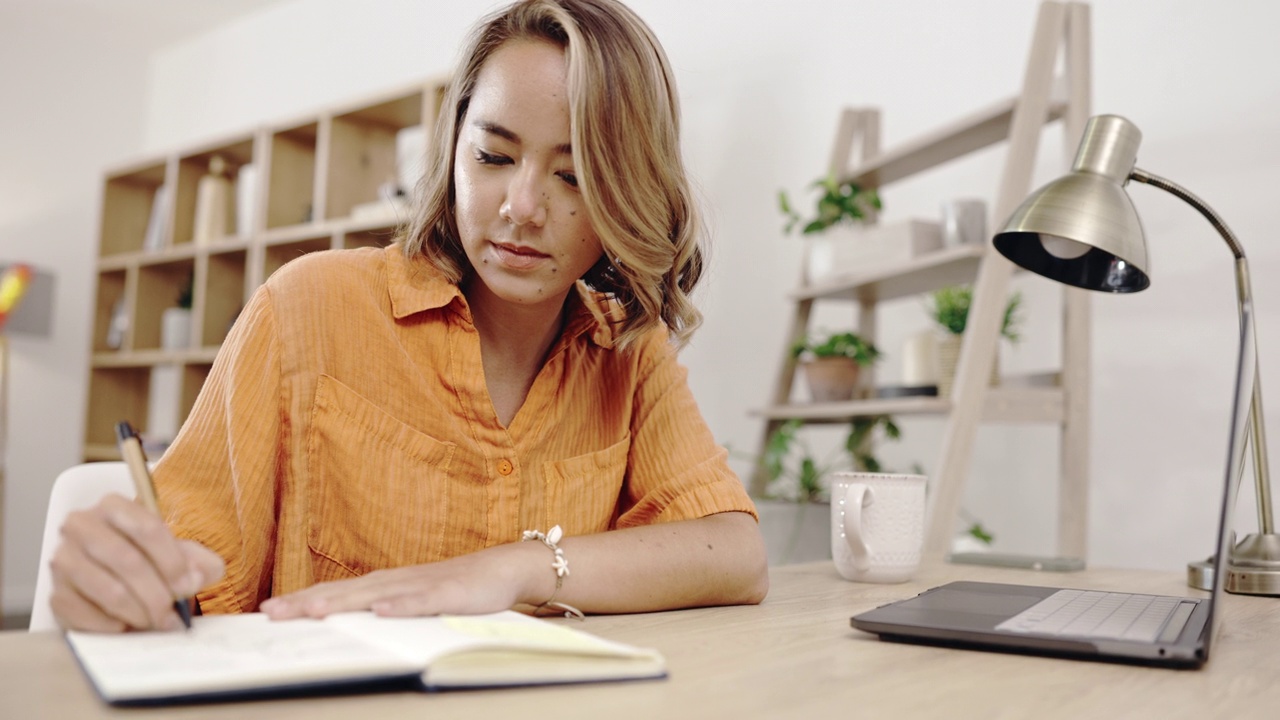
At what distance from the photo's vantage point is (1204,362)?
224cm

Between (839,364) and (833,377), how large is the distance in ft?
0.12

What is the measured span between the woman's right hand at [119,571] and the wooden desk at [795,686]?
0.03m

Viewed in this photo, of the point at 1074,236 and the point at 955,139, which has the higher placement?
the point at 955,139

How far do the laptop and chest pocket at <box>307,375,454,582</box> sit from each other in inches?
18.9

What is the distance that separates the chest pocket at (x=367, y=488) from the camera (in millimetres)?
1046

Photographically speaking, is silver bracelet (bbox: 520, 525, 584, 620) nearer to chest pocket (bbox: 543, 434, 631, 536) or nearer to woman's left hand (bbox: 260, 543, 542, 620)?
woman's left hand (bbox: 260, 543, 542, 620)

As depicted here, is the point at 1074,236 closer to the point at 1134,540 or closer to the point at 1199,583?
the point at 1199,583

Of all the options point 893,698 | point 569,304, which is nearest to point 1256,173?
point 569,304

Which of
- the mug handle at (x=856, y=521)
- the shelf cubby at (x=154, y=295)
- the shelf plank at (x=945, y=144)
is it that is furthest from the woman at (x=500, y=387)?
the shelf cubby at (x=154, y=295)

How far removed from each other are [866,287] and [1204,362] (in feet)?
2.47

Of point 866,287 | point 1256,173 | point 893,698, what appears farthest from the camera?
point 866,287

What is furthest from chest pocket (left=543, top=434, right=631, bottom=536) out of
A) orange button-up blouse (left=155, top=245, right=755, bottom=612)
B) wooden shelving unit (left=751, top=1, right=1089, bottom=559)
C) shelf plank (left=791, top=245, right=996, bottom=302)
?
shelf plank (left=791, top=245, right=996, bottom=302)

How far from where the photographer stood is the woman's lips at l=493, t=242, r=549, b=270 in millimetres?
1078

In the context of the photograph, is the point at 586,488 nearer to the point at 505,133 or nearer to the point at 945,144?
the point at 505,133
